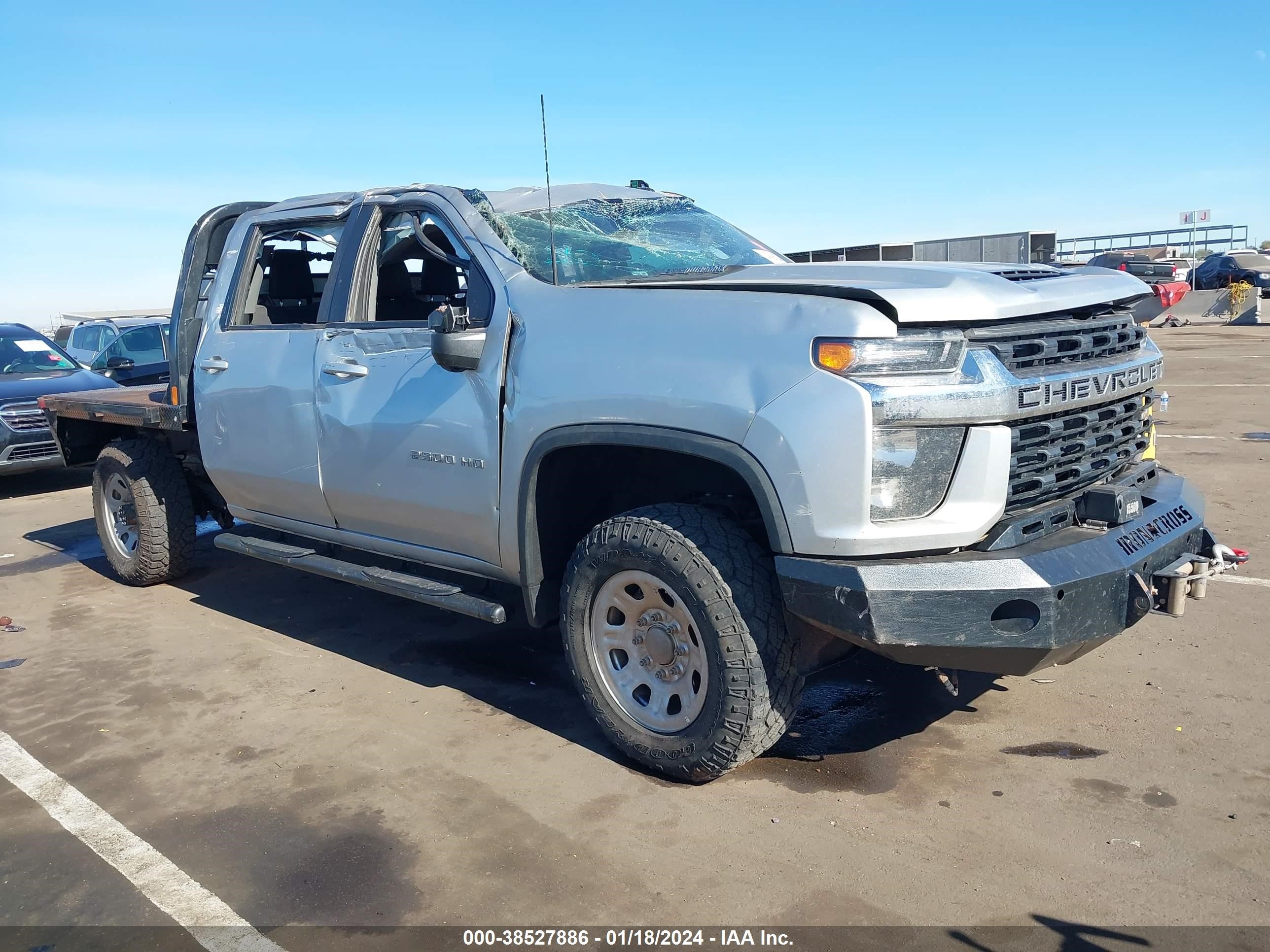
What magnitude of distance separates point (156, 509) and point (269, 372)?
5.94 ft

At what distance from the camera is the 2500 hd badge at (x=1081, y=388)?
3.19 meters

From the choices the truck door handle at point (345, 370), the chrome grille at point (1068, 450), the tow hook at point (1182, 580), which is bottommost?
the tow hook at point (1182, 580)

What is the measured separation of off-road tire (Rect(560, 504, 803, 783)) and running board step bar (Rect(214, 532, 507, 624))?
0.69 meters

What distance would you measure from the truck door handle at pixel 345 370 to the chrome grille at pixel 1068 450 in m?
2.71

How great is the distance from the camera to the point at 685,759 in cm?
357

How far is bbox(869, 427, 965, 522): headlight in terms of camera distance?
3.06 m

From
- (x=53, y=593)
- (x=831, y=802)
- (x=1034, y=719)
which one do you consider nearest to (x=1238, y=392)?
(x=1034, y=719)

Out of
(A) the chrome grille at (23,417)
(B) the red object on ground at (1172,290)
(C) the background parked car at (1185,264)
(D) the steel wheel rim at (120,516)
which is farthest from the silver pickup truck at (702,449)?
(C) the background parked car at (1185,264)

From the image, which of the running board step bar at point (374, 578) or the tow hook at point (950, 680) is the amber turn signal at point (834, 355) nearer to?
the tow hook at point (950, 680)

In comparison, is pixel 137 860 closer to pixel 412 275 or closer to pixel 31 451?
pixel 412 275

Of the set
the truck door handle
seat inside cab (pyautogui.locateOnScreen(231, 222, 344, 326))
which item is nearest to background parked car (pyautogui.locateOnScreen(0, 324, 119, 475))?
seat inside cab (pyautogui.locateOnScreen(231, 222, 344, 326))

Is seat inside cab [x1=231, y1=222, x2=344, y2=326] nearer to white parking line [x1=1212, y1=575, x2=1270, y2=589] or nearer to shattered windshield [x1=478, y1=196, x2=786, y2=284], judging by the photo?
shattered windshield [x1=478, y1=196, x2=786, y2=284]

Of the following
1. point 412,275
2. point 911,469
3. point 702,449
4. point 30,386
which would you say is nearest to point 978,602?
point 911,469

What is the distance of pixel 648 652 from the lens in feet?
12.1
